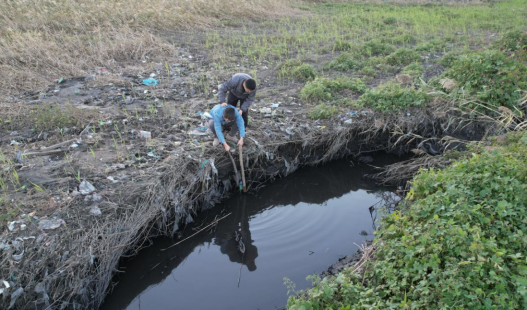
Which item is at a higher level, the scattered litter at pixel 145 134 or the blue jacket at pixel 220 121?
the blue jacket at pixel 220 121

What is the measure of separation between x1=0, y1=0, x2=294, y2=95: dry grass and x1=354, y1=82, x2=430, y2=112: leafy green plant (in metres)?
4.67

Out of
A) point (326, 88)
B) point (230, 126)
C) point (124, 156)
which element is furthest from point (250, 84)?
point (326, 88)

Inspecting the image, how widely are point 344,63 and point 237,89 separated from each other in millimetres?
4067

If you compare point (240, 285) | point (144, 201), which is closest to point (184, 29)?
point (144, 201)

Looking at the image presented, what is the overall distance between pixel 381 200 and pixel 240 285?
262 cm

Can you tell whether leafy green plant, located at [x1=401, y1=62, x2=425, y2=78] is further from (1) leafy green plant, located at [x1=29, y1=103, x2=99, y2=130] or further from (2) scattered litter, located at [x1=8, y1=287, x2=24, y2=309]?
(2) scattered litter, located at [x1=8, y1=287, x2=24, y2=309]

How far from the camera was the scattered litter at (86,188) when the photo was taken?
419 cm

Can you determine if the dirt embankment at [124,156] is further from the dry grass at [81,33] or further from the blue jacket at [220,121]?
the dry grass at [81,33]

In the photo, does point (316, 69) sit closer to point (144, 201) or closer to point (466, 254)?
point (144, 201)

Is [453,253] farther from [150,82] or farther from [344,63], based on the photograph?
[344,63]

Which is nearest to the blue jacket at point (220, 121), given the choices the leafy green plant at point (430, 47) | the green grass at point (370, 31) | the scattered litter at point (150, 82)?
the scattered litter at point (150, 82)

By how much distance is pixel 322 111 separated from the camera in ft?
20.4

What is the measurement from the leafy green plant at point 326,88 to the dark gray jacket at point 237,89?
1.89 m

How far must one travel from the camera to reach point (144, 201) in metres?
4.25
